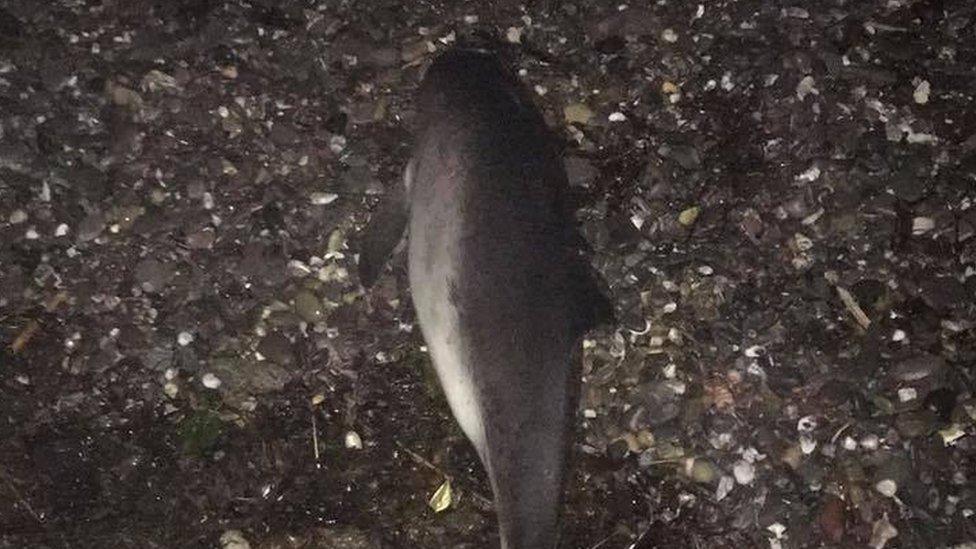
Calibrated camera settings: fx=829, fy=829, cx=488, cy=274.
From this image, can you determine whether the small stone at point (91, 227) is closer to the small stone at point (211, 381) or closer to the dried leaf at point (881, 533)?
the small stone at point (211, 381)

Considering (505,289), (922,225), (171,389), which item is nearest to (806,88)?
(922,225)

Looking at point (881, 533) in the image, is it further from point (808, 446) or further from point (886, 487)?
point (808, 446)

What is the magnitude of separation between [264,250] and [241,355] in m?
0.44

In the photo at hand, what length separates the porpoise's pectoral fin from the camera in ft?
10.8

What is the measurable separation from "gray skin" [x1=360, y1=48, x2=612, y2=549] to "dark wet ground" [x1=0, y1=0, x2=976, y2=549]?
44cm

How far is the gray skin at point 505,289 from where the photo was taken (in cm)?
267

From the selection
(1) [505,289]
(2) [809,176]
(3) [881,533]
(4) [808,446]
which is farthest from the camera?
(2) [809,176]

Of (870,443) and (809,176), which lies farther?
(809,176)

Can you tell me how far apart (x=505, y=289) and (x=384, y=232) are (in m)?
0.75

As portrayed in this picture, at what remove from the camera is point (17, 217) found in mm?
3438

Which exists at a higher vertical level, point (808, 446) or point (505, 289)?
point (505, 289)

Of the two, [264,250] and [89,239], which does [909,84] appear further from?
[89,239]

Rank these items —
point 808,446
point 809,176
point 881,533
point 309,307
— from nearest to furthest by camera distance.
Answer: point 881,533, point 808,446, point 309,307, point 809,176

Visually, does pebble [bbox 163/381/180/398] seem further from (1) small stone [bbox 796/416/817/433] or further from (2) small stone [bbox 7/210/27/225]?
(1) small stone [bbox 796/416/817/433]
